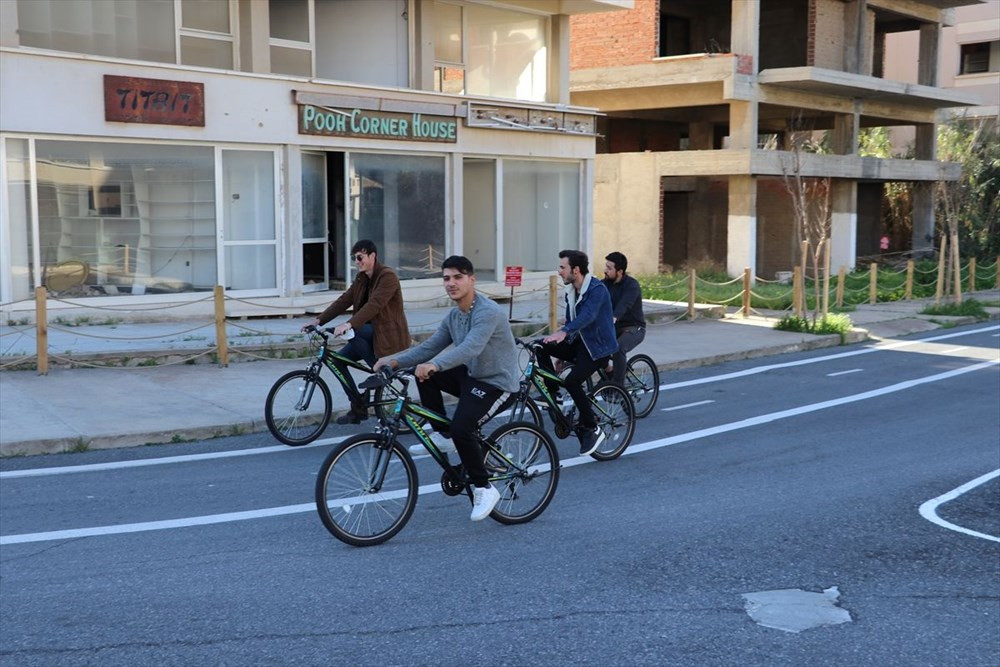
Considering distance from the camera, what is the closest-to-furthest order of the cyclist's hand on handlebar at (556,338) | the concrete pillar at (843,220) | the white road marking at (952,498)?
the white road marking at (952,498), the cyclist's hand on handlebar at (556,338), the concrete pillar at (843,220)

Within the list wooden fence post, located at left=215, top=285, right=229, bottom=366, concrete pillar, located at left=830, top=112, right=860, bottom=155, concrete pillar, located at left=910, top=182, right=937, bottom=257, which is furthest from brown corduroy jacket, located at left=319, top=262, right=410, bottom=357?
concrete pillar, located at left=910, top=182, right=937, bottom=257

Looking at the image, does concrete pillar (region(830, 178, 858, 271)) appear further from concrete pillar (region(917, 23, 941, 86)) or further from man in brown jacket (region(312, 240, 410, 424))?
man in brown jacket (region(312, 240, 410, 424))

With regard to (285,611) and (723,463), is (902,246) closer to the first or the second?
(723,463)

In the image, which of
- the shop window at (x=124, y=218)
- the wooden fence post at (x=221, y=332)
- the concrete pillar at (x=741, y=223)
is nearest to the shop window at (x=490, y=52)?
the shop window at (x=124, y=218)

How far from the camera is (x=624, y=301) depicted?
11.5 m

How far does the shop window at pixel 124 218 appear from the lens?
17.0m

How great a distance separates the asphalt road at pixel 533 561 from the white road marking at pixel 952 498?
0.03m

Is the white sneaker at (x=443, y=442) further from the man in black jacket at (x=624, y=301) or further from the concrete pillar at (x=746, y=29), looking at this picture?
the concrete pillar at (x=746, y=29)

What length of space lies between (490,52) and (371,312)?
14.5 metres

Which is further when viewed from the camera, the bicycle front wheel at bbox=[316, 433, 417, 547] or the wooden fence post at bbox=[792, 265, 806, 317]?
the wooden fence post at bbox=[792, 265, 806, 317]

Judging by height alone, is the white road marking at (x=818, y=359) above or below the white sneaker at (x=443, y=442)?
below

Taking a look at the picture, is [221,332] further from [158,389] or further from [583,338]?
[583,338]

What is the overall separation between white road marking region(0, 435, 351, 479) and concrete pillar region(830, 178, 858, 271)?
29127 mm

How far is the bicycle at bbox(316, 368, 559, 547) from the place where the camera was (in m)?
7.01
